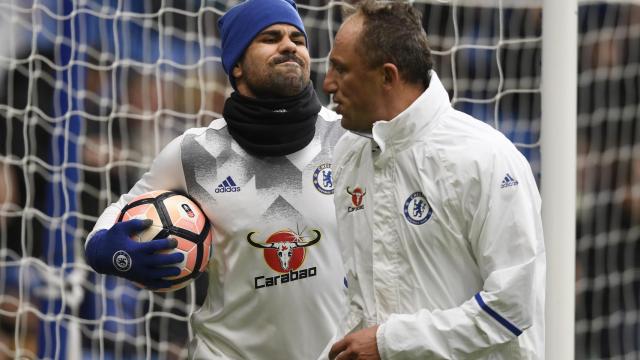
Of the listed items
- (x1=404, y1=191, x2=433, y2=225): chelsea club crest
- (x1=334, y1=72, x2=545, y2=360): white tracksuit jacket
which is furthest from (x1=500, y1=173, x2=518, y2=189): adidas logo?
(x1=404, y1=191, x2=433, y2=225): chelsea club crest

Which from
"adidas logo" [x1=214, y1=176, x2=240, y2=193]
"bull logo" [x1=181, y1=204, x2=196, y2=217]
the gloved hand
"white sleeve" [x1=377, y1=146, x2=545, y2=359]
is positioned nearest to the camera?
"white sleeve" [x1=377, y1=146, x2=545, y2=359]

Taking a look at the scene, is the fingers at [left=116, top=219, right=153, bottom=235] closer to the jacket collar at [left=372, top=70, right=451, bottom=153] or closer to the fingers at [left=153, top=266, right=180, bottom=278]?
the fingers at [left=153, top=266, right=180, bottom=278]

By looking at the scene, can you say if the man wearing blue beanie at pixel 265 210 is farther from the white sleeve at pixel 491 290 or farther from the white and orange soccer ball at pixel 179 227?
the white sleeve at pixel 491 290

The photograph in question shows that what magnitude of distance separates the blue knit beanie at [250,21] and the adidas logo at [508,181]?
1.43 meters

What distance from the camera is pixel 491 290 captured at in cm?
273

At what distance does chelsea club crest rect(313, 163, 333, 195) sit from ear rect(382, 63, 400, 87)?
1.01 metres

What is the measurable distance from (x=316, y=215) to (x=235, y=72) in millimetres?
603

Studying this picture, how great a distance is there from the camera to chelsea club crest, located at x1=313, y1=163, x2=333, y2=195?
12.7 feet

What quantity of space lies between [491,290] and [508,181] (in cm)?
26

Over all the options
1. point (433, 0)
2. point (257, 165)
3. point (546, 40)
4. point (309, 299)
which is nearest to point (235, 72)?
point (257, 165)

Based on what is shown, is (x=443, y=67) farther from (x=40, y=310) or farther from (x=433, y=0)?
(x=40, y=310)

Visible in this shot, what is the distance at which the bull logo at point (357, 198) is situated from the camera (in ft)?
9.90

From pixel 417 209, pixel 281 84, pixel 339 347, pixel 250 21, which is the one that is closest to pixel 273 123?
pixel 281 84

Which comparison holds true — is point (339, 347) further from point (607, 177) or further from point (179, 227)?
point (607, 177)
